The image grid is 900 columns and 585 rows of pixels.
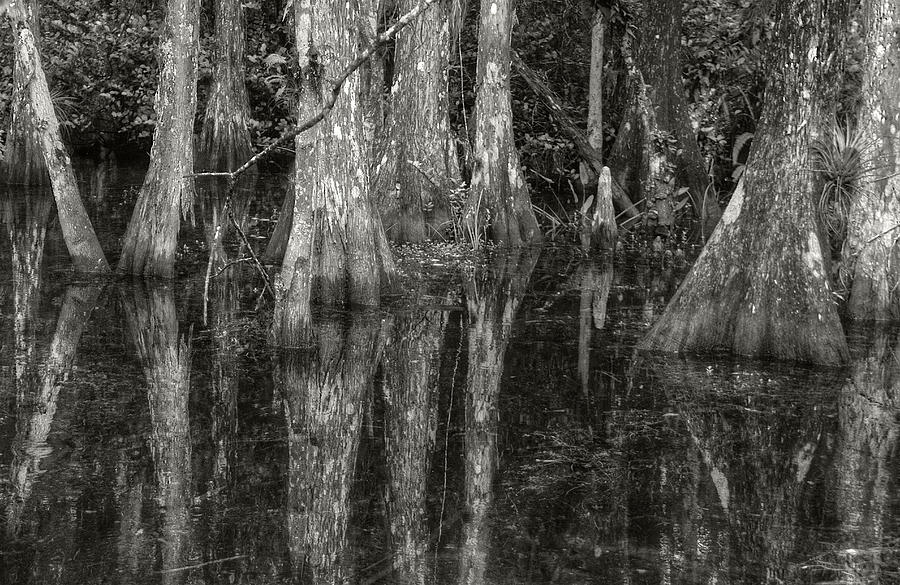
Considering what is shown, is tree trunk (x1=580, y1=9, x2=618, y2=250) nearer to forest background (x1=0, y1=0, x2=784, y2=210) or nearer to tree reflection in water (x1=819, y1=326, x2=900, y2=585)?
forest background (x1=0, y1=0, x2=784, y2=210)

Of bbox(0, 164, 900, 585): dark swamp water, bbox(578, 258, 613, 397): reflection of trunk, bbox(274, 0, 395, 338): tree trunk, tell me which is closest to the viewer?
bbox(0, 164, 900, 585): dark swamp water

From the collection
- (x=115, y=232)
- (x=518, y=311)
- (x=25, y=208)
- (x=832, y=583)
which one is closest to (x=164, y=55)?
(x=115, y=232)

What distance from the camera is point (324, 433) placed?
6852 millimetres

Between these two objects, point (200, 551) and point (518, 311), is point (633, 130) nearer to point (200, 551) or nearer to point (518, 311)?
point (518, 311)

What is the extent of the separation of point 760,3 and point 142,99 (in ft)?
42.3

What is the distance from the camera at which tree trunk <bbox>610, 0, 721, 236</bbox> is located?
16.4 meters

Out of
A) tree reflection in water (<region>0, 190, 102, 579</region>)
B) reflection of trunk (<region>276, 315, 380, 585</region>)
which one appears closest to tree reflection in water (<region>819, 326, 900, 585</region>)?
reflection of trunk (<region>276, 315, 380, 585</region>)

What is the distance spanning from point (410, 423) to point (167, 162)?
5.64 metres

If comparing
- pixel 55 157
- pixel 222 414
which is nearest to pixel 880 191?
pixel 222 414

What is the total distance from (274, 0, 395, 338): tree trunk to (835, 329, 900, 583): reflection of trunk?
431 cm

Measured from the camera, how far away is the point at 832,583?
16.0 ft

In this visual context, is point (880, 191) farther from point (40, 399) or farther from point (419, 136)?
point (40, 399)

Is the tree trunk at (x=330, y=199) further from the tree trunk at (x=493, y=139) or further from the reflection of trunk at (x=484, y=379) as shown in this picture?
the tree trunk at (x=493, y=139)

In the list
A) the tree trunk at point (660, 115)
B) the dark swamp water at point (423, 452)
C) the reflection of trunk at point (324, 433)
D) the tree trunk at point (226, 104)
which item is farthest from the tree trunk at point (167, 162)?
the tree trunk at point (226, 104)
